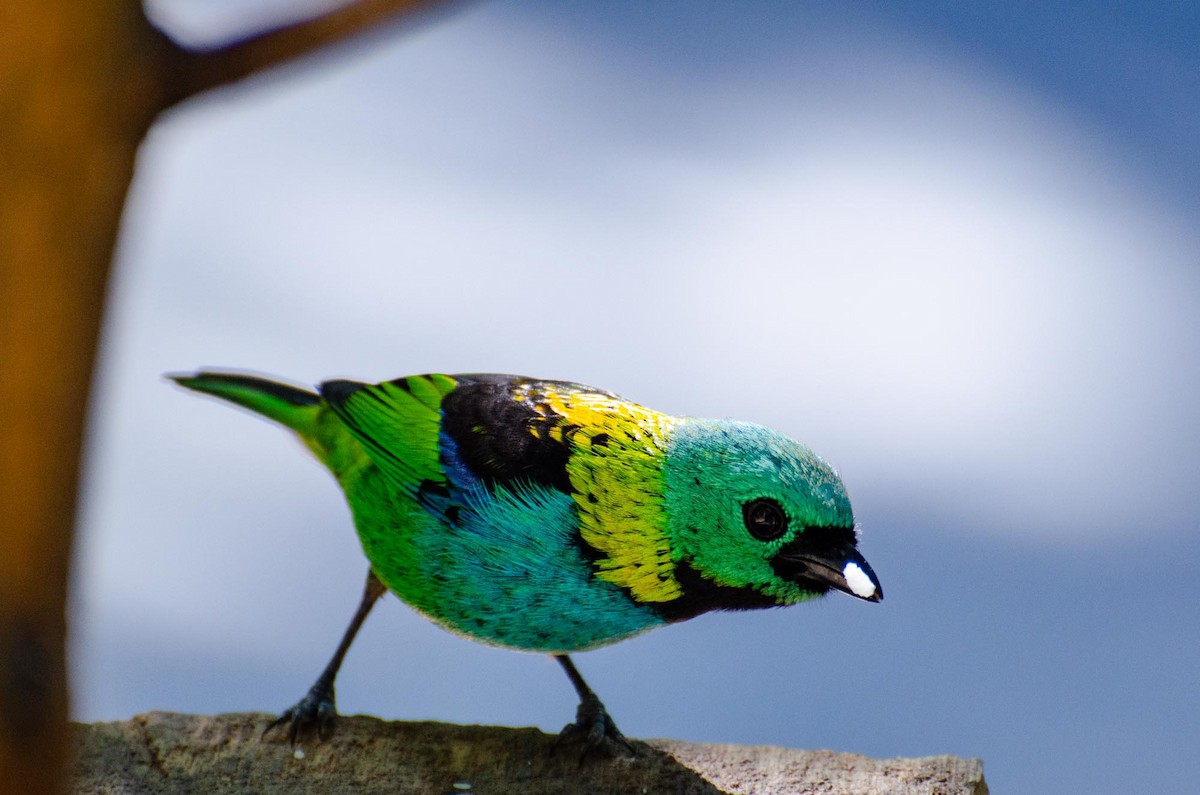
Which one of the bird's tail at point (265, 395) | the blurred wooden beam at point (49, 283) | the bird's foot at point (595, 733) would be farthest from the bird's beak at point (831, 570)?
the bird's tail at point (265, 395)

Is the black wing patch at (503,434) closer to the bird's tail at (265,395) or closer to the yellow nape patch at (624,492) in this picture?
the yellow nape patch at (624,492)

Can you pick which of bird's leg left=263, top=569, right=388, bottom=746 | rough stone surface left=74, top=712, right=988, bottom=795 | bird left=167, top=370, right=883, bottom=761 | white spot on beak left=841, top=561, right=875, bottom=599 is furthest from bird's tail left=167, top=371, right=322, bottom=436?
white spot on beak left=841, top=561, right=875, bottom=599

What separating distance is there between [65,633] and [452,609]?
56.9 inches

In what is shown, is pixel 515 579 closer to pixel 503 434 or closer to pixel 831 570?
pixel 503 434

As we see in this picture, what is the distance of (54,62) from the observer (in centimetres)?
167

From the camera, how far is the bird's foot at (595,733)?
3449 mm

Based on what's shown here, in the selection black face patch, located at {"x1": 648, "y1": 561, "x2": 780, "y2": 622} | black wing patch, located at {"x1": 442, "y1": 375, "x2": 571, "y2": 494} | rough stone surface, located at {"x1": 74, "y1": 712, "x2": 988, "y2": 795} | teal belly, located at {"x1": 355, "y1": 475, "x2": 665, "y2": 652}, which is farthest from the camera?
rough stone surface, located at {"x1": 74, "y1": 712, "x2": 988, "y2": 795}

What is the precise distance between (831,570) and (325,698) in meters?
1.63

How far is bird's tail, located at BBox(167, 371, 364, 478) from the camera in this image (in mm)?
3512

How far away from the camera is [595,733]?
3.46 m

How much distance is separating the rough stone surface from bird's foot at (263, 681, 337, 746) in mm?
28

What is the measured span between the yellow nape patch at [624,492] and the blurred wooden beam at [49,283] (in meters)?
1.35

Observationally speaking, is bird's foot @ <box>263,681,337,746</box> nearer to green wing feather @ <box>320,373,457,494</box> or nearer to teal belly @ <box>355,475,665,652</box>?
teal belly @ <box>355,475,665,652</box>

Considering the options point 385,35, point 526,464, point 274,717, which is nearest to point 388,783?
point 274,717
